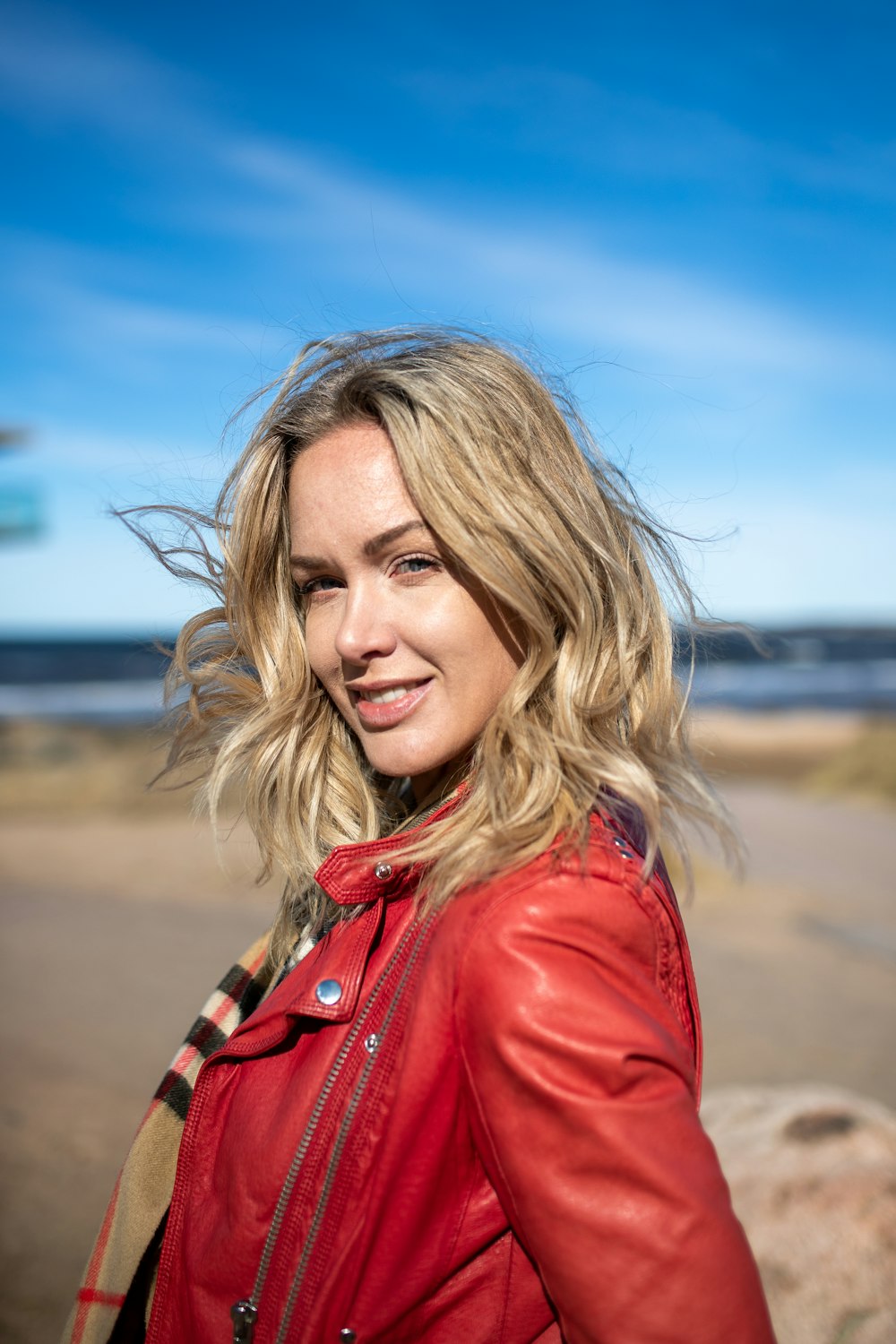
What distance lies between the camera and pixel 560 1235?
1035 mm

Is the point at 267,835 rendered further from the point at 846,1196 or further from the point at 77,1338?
the point at 846,1196

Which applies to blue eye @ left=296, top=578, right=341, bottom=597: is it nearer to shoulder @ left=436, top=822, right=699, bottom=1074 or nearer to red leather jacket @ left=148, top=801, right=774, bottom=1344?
red leather jacket @ left=148, top=801, right=774, bottom=1344

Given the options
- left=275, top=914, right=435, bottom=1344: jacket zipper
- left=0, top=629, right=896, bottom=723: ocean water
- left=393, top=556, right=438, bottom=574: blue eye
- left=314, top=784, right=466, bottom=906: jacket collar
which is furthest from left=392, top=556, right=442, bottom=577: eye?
left=0, top=629, right=896, bottom=723: ocean water

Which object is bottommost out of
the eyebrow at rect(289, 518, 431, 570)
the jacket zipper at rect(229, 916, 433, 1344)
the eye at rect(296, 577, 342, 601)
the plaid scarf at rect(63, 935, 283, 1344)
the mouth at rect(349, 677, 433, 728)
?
the plaid scarf at rect(63, 935, 283, 1344)

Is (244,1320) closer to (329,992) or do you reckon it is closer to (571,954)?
(329,992)

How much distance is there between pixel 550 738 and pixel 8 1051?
4203mm

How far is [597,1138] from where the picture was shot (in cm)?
101

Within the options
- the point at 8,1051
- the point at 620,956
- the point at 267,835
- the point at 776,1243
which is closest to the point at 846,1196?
the point at 776,1243

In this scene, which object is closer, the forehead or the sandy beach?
the forehead

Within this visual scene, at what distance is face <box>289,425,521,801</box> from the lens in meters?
1.50

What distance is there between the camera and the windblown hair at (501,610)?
1.38 metres

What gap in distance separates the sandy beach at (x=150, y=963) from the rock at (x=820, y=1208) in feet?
3.03

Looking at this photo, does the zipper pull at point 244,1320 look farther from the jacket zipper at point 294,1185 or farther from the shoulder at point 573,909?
the shoulder at point 573,909

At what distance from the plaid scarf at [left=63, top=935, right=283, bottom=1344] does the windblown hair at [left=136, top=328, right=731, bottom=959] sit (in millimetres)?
315
